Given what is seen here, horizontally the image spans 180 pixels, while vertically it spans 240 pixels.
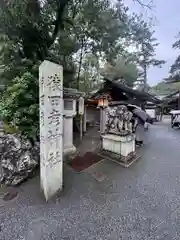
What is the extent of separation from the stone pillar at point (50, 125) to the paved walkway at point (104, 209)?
39cm

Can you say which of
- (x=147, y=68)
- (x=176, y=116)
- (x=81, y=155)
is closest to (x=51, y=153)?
(x=81, y=155)

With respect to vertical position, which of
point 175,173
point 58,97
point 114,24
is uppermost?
point 114,24

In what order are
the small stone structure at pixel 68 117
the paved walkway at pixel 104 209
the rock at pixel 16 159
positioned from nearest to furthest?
the paved walkway at pixel 104 209, the rock at pixel 16 159, the small stone structure at pixel 68 117

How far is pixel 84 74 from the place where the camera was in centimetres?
1498

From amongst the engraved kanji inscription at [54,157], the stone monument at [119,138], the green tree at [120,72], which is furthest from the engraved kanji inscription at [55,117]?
the green tree at [120,72]

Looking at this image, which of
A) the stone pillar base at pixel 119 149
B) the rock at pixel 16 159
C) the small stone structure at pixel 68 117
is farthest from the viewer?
the small stone structure at pixel 68 117

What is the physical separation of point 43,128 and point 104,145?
7.99 feet

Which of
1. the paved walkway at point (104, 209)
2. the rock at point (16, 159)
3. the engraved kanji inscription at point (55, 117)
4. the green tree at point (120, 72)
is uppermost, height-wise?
the green tree at point (120, 72)

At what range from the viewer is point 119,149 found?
16.1 feet

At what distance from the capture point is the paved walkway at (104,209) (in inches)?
103

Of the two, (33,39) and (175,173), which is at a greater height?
(33,39)

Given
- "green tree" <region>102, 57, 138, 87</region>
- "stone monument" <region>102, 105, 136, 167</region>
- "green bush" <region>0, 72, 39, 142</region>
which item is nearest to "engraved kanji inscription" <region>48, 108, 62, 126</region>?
"green bush" <region>0, 72, 39, 142</region>

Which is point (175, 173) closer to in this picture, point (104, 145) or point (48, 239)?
point (104, 145)

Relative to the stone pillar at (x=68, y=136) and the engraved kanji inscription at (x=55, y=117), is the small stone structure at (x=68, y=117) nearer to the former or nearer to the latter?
the stone pillar at (x=68, y=136)
